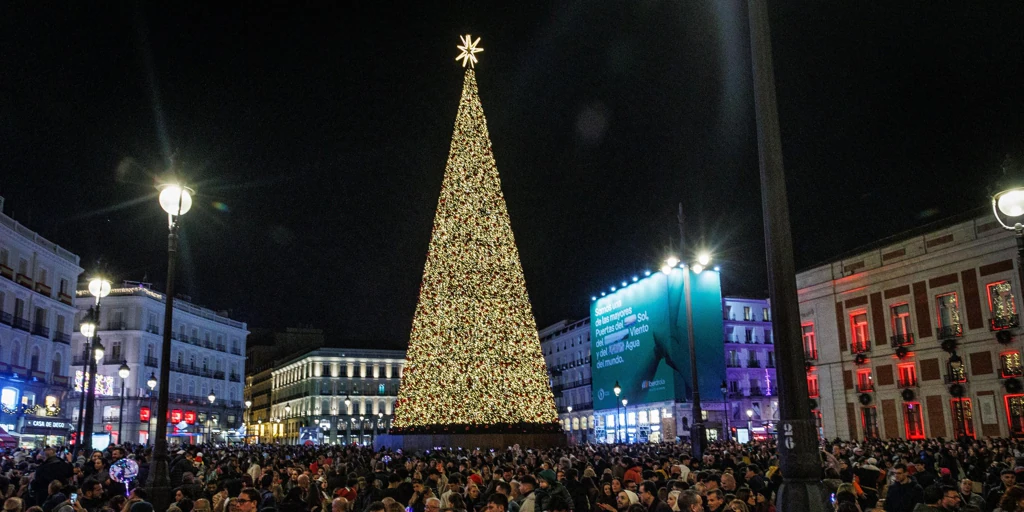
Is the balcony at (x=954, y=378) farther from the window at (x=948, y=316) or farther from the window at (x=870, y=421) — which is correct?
the window at (x=870, y=421)

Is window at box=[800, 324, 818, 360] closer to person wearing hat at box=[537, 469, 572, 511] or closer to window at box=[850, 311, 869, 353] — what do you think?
Result: window at box=[850, 311, 869, 353]

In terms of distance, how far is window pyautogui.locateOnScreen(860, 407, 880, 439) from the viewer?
4325 cm

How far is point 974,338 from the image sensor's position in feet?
125

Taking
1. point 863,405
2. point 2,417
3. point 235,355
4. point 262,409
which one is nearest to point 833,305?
point 863,405

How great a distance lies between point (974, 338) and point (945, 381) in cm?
253

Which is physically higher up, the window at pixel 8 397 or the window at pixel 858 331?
the window at pixel 858 331

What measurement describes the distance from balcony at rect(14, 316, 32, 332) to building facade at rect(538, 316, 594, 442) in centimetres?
5317

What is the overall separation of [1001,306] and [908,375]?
21.8ft

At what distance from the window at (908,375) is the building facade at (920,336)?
59 millimetres

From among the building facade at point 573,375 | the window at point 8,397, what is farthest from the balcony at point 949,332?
the building facade at point 573,375

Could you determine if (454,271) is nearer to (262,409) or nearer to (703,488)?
(703,488)

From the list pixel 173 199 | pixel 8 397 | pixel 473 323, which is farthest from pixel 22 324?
pixel 173 199

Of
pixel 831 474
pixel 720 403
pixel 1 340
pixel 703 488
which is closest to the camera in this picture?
pixel 703 488

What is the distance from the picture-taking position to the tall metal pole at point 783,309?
6762mm
